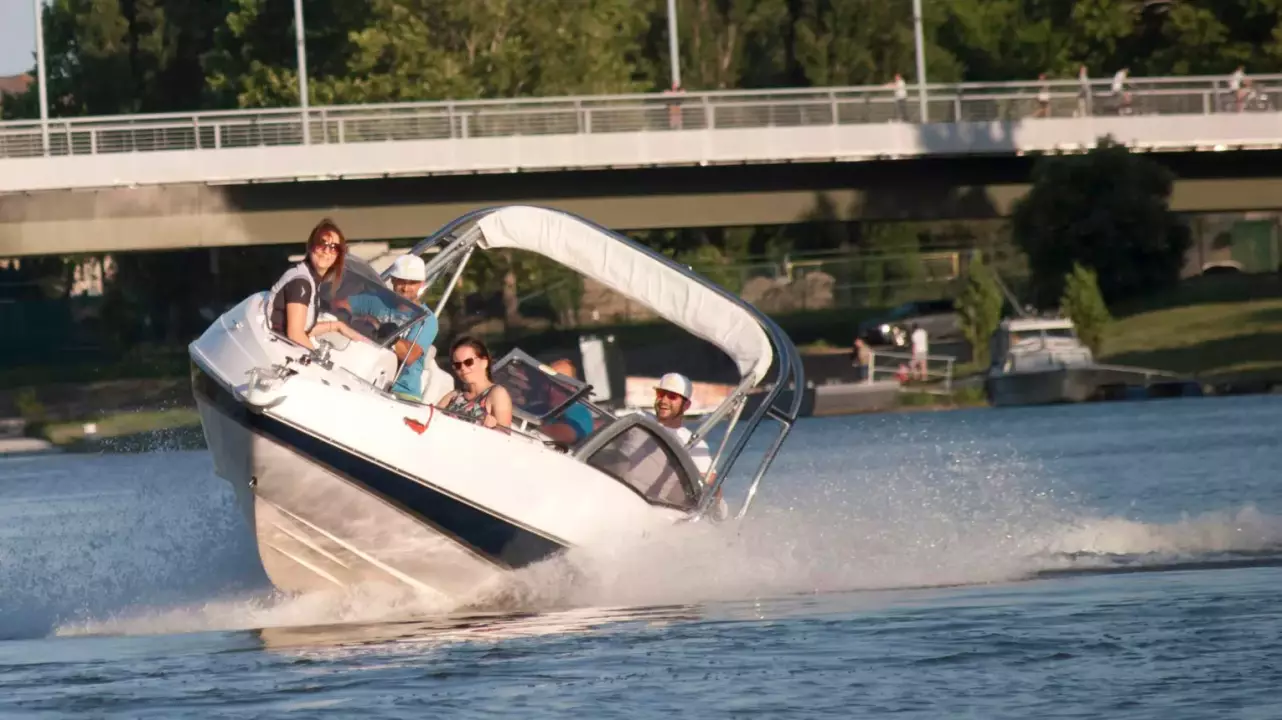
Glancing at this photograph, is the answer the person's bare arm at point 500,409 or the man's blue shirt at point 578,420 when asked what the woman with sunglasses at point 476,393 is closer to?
the person's bare arm at point 500,409

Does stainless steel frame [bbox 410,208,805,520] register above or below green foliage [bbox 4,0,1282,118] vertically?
below

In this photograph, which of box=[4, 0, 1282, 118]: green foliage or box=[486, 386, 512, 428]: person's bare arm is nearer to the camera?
box=[486, 386, 512, 428]: person's bare arm

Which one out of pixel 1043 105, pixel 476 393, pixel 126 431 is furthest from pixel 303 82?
pixel 476 393

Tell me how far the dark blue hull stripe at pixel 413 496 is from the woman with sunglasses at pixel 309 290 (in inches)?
23.9

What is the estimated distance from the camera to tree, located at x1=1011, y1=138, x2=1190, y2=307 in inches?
2114

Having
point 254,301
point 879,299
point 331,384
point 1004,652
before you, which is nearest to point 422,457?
point 331,384

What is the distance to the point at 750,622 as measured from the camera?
15.7m

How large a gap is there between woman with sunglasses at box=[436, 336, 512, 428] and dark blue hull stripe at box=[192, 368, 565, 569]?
607mm

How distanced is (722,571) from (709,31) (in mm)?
78862

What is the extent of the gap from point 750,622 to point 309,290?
11.9 ft

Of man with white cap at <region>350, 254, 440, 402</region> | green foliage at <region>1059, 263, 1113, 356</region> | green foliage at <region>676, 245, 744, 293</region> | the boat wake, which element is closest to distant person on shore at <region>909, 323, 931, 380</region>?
green foliage at <region>1059, 263, 1113, 356</region>

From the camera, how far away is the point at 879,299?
7138cm

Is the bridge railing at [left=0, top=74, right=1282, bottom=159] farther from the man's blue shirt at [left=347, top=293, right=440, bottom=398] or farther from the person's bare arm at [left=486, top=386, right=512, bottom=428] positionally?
the person's bare arm at [left=486, top=386, right=512, bottom=428]

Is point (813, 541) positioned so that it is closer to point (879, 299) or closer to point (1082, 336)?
point (1082, 336)
